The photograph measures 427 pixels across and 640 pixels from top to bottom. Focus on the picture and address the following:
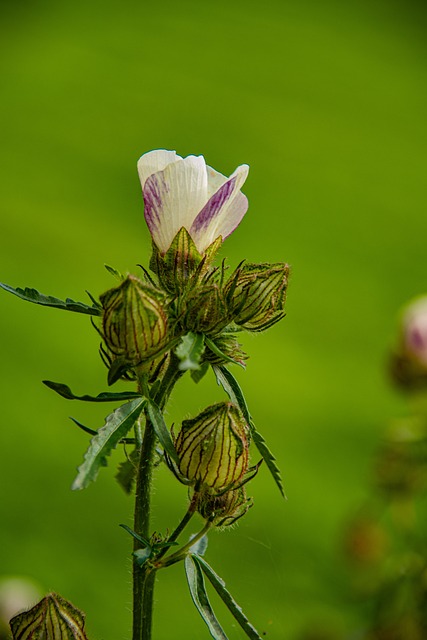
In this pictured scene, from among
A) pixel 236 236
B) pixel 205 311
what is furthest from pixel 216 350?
pixel 236 236

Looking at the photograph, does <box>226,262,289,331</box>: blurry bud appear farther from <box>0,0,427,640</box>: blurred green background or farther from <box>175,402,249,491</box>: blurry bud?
<box>0,0,427,640</box>: blurred green background

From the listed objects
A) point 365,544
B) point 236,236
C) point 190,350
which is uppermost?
point 236,236

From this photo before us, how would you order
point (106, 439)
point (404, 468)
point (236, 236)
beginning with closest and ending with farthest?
point (106, 439) → point (404, 468) → point (236, 236)

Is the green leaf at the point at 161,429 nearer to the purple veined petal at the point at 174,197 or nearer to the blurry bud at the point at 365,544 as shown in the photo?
the purple veined petal at the point at 174,197

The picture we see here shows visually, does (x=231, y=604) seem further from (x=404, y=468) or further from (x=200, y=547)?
(x=404, y=468)

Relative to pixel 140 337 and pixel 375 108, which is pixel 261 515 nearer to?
pixel 140 337

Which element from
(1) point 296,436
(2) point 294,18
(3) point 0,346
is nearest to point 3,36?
(2) point 294,18

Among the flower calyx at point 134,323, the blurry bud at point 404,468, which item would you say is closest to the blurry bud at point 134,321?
the flower calyx at point 134,323
